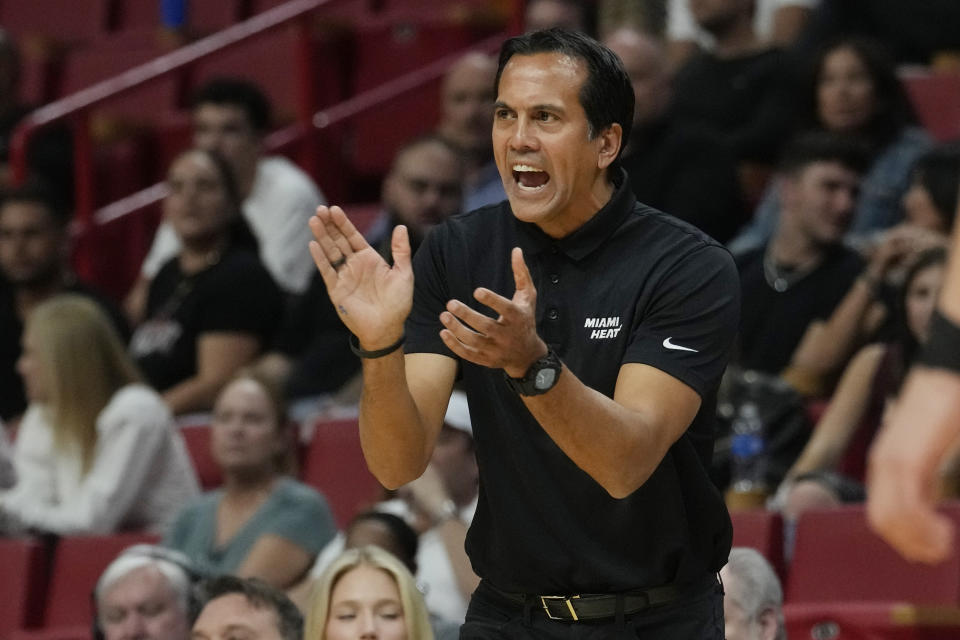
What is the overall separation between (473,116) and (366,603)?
10.2 ft

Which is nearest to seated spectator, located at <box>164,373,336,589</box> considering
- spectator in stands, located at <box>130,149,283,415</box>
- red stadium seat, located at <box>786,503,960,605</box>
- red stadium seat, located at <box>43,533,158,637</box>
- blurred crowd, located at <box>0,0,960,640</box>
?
blurred crowd, located at <box>0,0,960,640</box>

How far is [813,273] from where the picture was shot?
17.9 ft

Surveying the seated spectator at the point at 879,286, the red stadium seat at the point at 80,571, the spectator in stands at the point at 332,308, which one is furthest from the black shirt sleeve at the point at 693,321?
the spectator in stands at the point at 332,308

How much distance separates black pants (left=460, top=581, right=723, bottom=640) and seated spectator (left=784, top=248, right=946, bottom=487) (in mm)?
2153

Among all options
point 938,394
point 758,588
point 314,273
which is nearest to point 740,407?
point 758,588

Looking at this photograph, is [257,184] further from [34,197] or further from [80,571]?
[80,571]

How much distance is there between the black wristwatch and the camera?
236 centimetres

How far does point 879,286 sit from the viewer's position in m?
5.21

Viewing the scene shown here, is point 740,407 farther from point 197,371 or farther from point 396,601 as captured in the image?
point 197,371

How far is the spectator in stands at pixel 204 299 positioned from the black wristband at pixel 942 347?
4393 mm

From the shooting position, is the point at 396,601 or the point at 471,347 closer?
the point at 471,347

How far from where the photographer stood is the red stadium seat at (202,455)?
583cm

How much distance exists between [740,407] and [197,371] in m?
2.02

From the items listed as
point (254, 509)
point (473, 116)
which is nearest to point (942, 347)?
point (254, 509)
